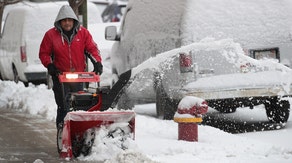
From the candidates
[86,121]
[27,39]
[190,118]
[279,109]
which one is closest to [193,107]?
[190,118]

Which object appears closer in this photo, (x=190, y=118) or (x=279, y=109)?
(x=190, y=118)

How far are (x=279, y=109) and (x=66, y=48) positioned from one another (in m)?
4.07

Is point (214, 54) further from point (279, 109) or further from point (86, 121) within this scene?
point (86, 121)

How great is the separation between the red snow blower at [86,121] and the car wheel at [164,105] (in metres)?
2.61

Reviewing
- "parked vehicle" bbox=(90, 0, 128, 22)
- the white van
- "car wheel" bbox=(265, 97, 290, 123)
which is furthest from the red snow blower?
"parked vehicle" bbox=(90, 0, 128, 22)

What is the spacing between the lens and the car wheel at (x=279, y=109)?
9.80 metres

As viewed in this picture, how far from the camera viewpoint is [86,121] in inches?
256

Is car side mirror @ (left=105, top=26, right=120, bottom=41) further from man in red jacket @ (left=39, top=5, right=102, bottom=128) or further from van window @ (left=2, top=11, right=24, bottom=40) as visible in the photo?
van window @ (left=2, top=11, right=24, bottom=40)

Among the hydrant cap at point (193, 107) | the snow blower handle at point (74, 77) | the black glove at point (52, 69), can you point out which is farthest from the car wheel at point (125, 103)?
the snow blower handle at point (74, 77)

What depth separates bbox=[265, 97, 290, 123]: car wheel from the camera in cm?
980

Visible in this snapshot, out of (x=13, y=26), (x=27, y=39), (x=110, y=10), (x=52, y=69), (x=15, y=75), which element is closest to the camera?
(x=52, y=69)

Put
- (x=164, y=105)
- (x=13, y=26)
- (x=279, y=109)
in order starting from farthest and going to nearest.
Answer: (x=13, y=26)
(x=279, y=109)
(x=164, y=105)

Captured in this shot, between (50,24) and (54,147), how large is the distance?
8.79m

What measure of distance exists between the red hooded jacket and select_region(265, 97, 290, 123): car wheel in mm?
3609
